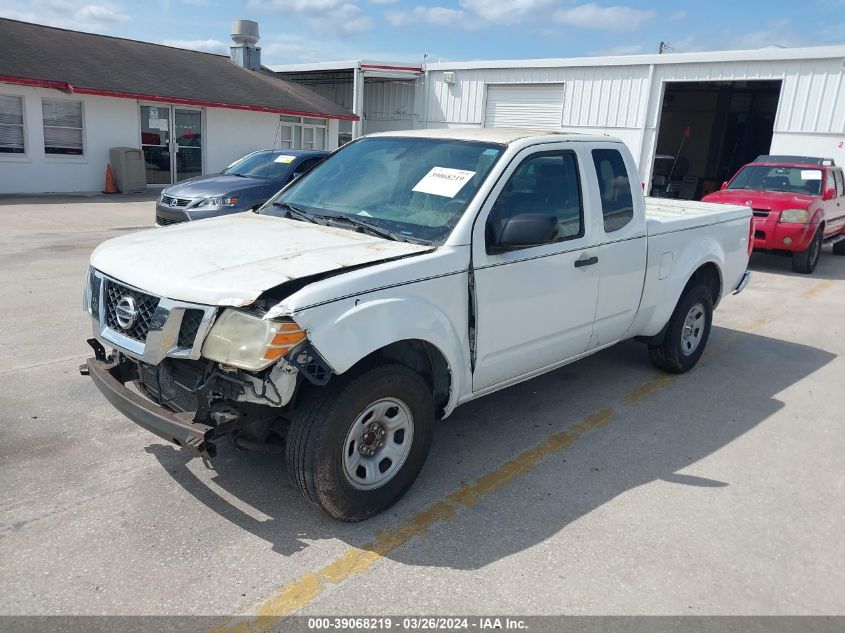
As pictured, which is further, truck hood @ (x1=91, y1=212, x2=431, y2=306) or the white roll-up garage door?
the white roll-up garage door

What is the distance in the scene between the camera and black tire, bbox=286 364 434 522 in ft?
10.5

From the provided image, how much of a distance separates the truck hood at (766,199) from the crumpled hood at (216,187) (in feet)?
26.2

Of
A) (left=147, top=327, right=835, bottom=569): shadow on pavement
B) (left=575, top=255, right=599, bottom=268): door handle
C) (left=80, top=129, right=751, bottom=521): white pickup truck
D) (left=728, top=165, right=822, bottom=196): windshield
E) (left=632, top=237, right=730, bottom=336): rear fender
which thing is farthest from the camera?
(left=728, top=165, right=822, bottom=196): windshield

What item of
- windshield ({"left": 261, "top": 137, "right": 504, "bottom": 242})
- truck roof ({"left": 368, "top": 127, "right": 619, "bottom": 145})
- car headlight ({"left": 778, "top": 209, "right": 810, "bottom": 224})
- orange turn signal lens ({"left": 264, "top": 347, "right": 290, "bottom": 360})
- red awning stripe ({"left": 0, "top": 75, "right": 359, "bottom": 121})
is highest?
red awning stripe ({"left": 0, "top": 75, "right": 359, "bottom": 121})

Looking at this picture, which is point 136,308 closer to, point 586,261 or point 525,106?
point 586,261

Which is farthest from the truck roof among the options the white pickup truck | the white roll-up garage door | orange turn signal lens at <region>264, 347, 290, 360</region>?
the white roll-up garage door

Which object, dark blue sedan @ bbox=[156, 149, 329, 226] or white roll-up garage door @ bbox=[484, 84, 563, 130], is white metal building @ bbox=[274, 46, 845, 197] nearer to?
white roll-up garage door @ bbox=[484, 84, 563, 130]

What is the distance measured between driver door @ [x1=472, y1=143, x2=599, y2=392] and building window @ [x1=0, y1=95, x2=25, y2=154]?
17.4m

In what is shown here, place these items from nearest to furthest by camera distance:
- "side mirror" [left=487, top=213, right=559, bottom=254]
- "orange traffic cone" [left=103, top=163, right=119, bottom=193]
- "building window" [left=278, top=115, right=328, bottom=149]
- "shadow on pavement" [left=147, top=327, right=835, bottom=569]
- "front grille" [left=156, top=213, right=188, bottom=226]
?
"shadow on pavement" [left=147, top=327, right=835, bottom=569]
"side mirror" [left=487, top=213, right=559, bottom=254]
"front grille" [left=156, top=213, right=188, bottom=226]
"orange traffic cone" [left=103, top=163, right=119, bottom=193]
"building window" [left=278, top=115, right=328, bottom=149]

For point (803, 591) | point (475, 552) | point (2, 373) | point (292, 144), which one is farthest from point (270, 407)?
point (292, 144)

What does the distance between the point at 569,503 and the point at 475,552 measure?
0.76 metres

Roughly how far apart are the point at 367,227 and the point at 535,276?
1.06 meters

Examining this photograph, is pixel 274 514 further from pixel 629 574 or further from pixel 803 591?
pixel 803 591

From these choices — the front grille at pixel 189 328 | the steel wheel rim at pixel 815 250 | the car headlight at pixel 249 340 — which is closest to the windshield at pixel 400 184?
the car headlight at pixel 249 340
